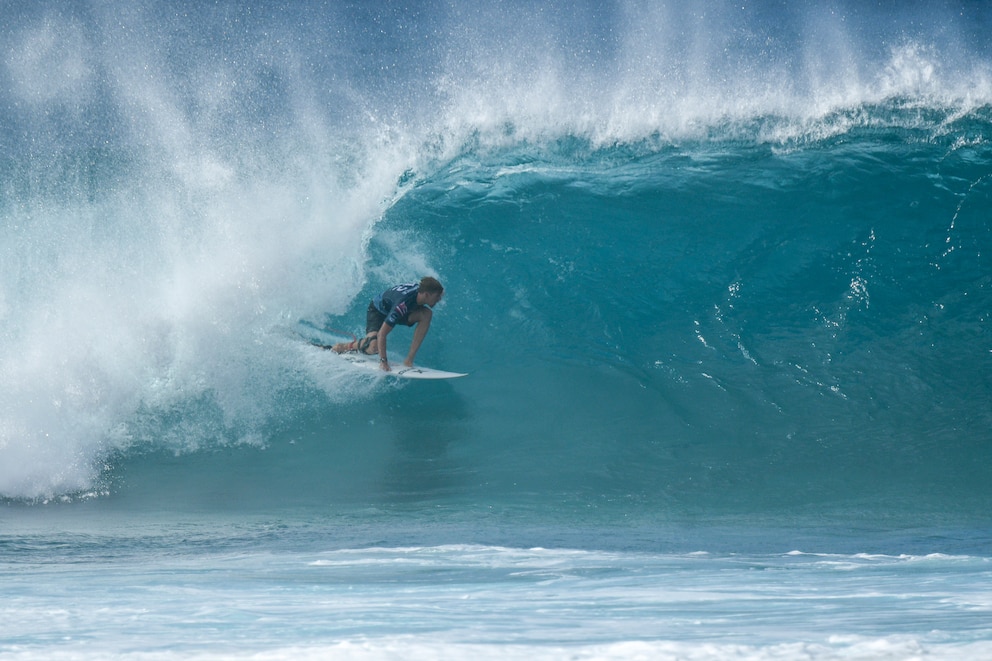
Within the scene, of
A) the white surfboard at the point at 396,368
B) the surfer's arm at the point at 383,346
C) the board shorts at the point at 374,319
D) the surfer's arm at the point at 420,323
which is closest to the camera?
the surfer's arm at the point at 383,346

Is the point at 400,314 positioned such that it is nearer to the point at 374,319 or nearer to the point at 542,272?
the point at 374,319

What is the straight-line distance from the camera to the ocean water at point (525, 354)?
3.71m

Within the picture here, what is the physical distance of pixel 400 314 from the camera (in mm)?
7352

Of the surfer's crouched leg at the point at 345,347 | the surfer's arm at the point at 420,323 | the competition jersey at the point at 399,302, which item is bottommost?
the surfer's crouched leg at the point at 345,347

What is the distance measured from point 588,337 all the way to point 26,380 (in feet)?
16.5

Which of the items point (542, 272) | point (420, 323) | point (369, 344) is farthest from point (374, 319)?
point (542, 272)

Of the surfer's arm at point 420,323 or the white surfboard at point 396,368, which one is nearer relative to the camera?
the surfer's arm at point 420,323

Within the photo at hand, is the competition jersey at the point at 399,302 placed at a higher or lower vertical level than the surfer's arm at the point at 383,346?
higher

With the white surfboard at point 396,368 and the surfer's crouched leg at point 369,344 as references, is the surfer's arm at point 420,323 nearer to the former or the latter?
the white surfboard at point 396,368

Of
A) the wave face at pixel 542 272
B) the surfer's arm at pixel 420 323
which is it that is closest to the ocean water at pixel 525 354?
the wave face at pixel 542 272

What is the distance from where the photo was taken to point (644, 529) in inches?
218

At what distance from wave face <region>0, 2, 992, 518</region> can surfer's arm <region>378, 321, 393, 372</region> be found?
0.90 ft

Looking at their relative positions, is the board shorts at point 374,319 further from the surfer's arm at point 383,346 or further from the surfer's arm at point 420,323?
the surfer's arm at point 420,323

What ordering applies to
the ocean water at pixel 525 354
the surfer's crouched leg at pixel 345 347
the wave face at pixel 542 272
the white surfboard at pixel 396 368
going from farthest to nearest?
the surfer's crouched leg at pixel 345 347
the white surfboard at pixel 396 368
the wave face at pixel 542 272
the ocean water at pixel 525 354
